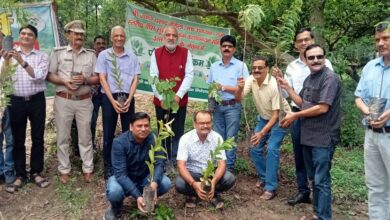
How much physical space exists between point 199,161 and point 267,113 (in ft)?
3.37

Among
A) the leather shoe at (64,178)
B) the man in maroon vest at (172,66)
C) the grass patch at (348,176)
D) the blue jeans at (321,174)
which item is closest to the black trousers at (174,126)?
the man in maroon vest at (172,66)

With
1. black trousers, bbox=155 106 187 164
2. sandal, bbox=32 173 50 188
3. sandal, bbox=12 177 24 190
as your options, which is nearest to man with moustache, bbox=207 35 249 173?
black trousers, bbox=155 106 187 164

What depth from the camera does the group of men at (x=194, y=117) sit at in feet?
12.1

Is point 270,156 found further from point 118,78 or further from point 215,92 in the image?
point 118,78

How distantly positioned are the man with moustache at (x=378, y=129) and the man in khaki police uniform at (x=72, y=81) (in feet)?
10.0

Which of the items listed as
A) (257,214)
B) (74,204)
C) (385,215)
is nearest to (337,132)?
(385,215)

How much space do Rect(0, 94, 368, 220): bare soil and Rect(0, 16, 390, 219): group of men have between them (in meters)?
0.13

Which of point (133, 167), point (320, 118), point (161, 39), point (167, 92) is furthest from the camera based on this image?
point (161, 39)

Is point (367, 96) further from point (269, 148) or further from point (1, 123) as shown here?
point (1, 123)

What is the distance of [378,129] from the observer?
3.49 metres

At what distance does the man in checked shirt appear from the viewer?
4.48m

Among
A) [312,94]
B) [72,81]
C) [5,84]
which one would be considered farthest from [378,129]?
[5,84]

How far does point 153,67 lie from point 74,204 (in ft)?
6.19

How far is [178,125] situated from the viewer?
198 inches
